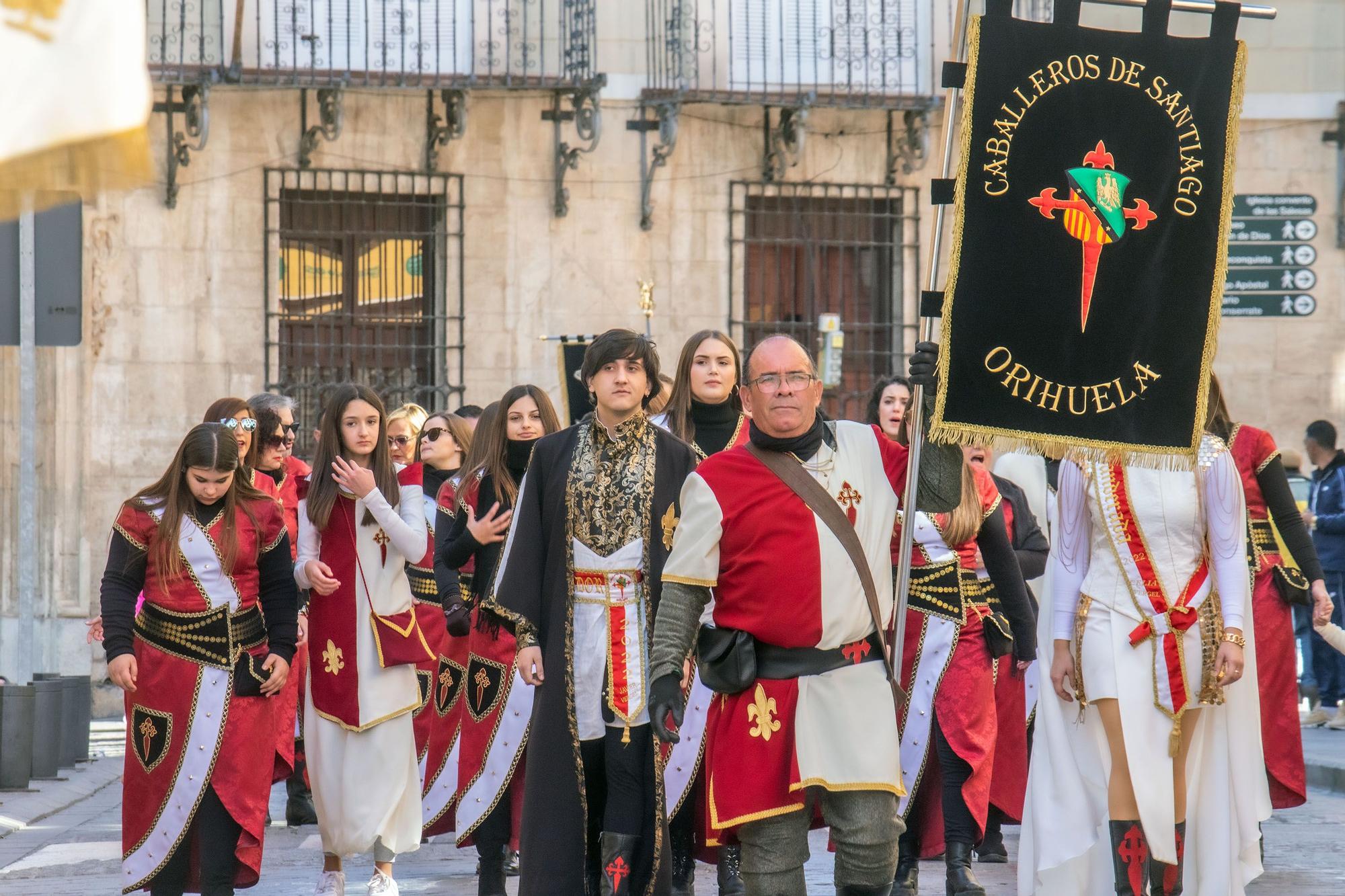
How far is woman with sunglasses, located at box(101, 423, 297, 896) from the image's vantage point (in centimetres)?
747

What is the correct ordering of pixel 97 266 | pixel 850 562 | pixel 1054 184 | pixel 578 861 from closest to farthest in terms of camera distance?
pixel 850 562, pixel 1054 184, pixel 578 861, pixel 97 266

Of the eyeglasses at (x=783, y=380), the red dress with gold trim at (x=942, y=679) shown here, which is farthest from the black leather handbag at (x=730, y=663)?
the red dress with gold trim at (x=942, y=679)

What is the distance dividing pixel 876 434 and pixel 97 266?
12816 mm

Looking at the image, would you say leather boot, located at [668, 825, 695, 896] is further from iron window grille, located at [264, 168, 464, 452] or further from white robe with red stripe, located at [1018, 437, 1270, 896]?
iron window grille, located at [264, 168, 464, 452]

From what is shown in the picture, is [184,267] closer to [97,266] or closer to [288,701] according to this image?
[97,266]

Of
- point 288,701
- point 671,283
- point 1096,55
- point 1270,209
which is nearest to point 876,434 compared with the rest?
point 1096,55

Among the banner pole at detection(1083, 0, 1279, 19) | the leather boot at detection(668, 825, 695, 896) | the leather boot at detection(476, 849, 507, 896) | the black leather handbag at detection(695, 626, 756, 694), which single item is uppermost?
the banner pole at detection(1083, 0, 1279, 19)

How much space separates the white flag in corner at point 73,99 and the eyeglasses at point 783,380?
9.15 feet

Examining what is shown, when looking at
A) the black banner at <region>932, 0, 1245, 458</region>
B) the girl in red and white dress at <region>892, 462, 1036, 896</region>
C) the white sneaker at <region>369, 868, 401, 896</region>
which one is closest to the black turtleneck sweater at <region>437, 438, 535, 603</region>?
the white sneaker at <region>369, 868, 401, 896</region>

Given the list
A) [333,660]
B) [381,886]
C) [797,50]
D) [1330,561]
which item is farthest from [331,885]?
[797,50]

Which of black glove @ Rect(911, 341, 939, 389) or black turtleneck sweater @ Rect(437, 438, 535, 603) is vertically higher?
black glove @ Rect(911, 341, 939, 389)

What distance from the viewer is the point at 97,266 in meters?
17.7

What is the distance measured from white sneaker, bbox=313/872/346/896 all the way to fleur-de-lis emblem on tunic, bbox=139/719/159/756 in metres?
1.07

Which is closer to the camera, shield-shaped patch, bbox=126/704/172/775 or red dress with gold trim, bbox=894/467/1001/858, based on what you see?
shield-shaped patch, bbox=126/704/172/775
